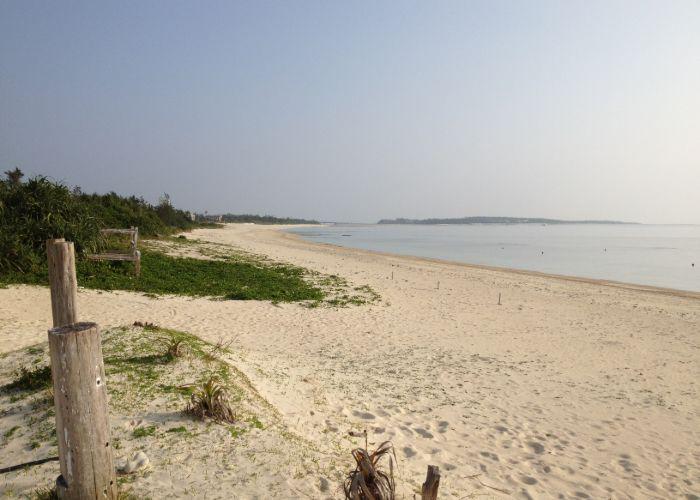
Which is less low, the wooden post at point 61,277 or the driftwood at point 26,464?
the wooden post at point 61,277

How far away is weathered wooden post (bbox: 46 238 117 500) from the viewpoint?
2736 millimetres

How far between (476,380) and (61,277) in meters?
6.61

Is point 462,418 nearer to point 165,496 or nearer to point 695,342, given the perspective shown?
point 165,496

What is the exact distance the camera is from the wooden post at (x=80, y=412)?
274 cm

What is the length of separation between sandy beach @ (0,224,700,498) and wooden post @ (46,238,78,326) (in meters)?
2.69

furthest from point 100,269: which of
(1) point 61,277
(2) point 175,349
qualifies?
(1) point 61,277

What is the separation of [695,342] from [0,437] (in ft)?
47.9

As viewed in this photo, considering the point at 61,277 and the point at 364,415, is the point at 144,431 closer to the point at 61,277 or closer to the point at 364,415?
the point at 61,277

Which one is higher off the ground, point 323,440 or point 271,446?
point 271,446

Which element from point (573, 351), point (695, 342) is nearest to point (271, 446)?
point (573, 351)

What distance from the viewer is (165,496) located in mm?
3279

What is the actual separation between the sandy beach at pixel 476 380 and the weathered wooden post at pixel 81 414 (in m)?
1.81

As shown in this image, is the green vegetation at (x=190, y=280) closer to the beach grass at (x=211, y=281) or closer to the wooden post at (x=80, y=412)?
the beach grass at (x=211, y=281)

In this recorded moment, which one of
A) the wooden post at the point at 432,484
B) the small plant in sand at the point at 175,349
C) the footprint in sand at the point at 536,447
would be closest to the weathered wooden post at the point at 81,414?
the wooden post at the point at 432,484
